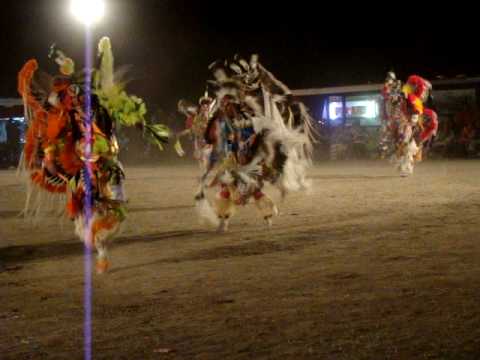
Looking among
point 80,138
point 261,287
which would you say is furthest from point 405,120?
point 261,287

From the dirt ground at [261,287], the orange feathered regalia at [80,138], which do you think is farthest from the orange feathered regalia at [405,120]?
the orange feathered regalia at [80,138]

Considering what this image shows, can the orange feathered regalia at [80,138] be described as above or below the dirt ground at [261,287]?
above

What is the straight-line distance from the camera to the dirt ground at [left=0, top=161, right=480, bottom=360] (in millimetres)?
4965

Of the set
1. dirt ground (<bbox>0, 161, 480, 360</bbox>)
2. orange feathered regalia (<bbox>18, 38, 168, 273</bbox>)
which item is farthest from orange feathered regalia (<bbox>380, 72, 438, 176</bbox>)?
orange feathered regalia (<bbox>18, 38, 168, 273</bbox>)

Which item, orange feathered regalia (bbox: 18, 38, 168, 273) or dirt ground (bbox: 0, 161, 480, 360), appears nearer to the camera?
dirt ground (bbox: 0, 161, 480, 360)

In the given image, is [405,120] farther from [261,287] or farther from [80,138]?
[261,287]

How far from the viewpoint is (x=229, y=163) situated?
9734mm

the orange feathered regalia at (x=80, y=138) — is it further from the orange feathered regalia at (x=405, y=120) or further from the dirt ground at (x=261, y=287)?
the orange feathered regalia at (x=405, y=120)

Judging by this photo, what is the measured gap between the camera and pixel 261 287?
661 centimetres

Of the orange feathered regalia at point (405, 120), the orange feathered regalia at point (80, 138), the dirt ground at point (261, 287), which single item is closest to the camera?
the dirt ground at point (261, 287)

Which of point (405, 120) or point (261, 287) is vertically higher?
point (405, 120)

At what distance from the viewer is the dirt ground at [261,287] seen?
496 centimetres

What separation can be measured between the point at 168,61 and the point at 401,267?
112ft

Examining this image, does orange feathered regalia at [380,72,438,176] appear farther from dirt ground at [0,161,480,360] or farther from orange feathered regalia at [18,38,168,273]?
orange feathered regalia at [18,38,168,273]
